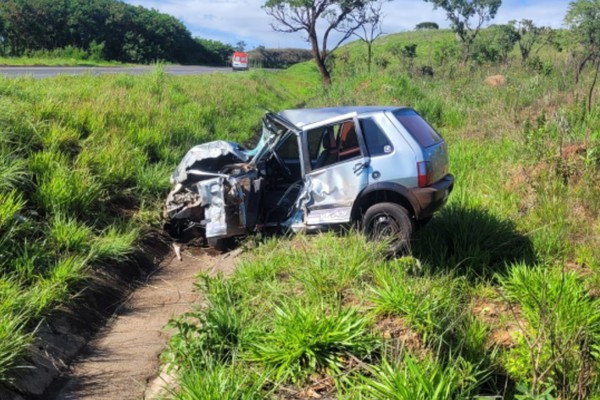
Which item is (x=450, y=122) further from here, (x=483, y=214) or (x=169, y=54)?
(x=169, y=54)

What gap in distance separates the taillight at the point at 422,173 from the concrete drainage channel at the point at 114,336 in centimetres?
242

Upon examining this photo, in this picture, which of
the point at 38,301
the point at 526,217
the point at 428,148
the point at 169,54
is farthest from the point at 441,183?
the point at 169,54

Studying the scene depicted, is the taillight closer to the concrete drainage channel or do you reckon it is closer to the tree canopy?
the concrete drainage channel

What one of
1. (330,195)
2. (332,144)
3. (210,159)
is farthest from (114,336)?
(332,144)

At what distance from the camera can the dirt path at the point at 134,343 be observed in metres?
3.93

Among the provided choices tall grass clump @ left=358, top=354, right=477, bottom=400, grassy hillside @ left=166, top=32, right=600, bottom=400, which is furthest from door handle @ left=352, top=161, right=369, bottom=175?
tall grass clump @ left=358, top=354, right=477, bottom=400

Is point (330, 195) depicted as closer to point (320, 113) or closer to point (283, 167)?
point (320, 113)

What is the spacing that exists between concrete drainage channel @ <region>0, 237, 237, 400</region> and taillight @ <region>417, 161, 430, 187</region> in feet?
7.93

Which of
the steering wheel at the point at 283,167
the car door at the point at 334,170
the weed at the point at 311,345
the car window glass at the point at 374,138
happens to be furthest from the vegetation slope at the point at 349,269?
the steering wheel at the point at 283,167

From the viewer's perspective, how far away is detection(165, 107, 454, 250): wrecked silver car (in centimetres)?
577

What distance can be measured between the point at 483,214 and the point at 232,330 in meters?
3.81

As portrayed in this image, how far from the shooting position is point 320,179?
20.7 ft

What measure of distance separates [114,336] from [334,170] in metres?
3.03

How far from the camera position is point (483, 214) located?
6.50 metres
